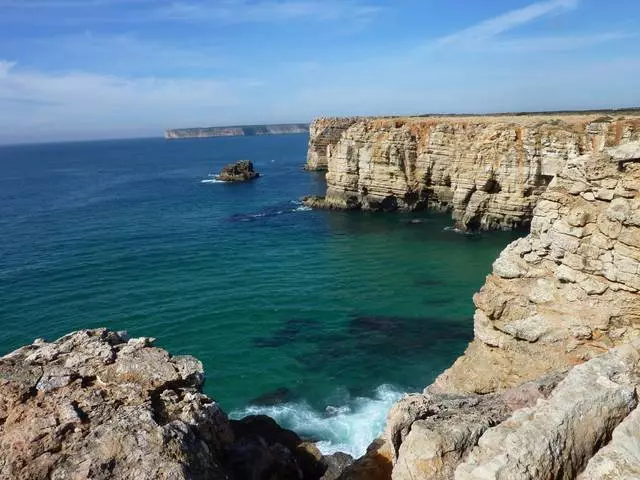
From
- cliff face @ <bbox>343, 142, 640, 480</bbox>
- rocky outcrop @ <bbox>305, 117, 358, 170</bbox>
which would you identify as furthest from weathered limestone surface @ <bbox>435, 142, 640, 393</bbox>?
rocky outcrop @ <bbox>305, 117, 358, 170</bbox>

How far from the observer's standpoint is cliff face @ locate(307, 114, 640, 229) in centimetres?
5562

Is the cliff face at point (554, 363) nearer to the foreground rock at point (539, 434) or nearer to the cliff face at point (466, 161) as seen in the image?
the foreground rock at point (539, 434)

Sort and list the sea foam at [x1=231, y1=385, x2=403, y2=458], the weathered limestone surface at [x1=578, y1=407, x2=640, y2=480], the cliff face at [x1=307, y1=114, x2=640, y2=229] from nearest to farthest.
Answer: the weathered limestone surface at [x1=578, y1=407, x2=640, y2=480], the sea foam at [x1=231, y1=385, x2=403, y2=458], the cliff face at [x1=307, y1=114, x2=640, y2=229]

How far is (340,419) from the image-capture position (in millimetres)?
25000

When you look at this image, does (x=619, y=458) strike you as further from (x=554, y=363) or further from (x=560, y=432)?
(x=554, y=363)

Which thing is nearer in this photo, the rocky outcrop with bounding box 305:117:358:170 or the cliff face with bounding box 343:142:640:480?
the cliff face with bounding box 343:142:640:480

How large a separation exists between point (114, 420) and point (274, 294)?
3198cm

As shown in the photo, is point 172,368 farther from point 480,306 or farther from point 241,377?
point 241,377

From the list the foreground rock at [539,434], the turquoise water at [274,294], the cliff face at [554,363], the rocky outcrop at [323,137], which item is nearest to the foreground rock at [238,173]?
the rocky outcrop at [323,137]

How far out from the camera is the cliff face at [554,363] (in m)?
8.58

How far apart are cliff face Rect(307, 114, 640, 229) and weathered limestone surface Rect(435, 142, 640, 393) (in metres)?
36.7

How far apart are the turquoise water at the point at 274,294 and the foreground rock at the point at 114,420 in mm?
13305

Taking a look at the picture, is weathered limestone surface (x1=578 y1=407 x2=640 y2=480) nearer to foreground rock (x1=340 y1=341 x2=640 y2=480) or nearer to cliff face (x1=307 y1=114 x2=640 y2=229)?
foreground rock (x1=340 y1=341 x2=640 y2=480)

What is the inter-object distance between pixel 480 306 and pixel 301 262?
111 feet
